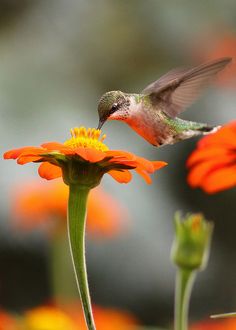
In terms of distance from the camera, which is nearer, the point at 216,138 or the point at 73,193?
the point at 73,193

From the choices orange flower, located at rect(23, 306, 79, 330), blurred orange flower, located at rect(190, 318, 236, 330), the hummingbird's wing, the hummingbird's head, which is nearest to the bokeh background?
blurred orange flower, located at rect(190, 318, 236, 330)

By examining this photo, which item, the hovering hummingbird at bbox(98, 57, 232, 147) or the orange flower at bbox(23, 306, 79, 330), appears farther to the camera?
the orange flower at bbox(23, 306, 79, 330)

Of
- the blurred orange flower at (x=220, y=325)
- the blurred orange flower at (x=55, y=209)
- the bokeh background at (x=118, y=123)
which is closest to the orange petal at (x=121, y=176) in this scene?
the blurred orange flower at (x=220, y=325)

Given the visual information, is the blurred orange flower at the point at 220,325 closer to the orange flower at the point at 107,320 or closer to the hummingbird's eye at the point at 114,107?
the orange flower at the point at 107,320

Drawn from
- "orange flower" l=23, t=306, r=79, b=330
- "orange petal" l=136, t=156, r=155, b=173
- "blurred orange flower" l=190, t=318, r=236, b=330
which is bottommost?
"blurred orange flower" l=190, t=318, r=236, b=330

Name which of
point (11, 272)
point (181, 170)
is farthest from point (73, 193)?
point (181, 170)

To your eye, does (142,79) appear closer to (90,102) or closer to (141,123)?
(90,102)

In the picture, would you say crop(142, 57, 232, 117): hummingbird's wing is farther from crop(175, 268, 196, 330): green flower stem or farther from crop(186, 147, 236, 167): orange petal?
crop(175, 268, 196, 330): green flower stem
